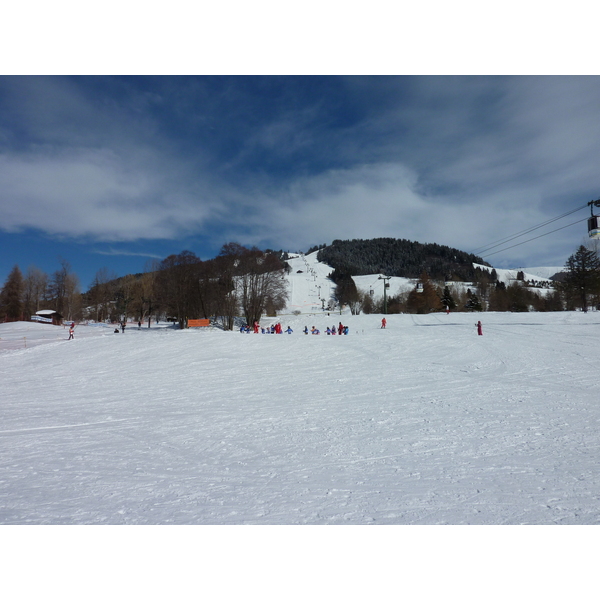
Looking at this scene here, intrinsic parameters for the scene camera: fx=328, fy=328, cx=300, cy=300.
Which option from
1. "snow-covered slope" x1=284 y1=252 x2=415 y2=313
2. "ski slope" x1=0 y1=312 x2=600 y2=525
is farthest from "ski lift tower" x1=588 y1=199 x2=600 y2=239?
"snow-covered slope" x1=284 y1=252 x2=415 y2=313

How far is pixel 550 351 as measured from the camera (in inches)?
686

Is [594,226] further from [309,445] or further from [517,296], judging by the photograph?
[517,296]

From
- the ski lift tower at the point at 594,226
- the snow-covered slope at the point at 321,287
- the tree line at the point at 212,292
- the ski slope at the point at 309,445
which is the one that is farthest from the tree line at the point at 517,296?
the ski slope at the point at 309,445

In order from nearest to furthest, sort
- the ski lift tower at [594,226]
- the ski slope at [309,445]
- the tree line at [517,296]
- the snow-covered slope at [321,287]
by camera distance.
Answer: the ski slope at [309,445] < the ski lift tower at [594,226] < the tree line at [517,296] < the snow-covered slope at [321,287]

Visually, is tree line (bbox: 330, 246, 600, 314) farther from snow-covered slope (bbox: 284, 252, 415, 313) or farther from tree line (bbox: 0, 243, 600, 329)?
snow-covered slope (bbox: 284, 252, 415, 313)

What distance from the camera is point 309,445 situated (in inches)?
248

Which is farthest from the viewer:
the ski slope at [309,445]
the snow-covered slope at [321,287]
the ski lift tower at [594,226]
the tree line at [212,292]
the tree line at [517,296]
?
the snow-covered slope at [321,287]

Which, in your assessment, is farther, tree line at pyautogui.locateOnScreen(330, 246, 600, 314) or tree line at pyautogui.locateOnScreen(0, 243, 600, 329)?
tree line at pyautogui.locateOnScreen(330, 246, 600, 314)

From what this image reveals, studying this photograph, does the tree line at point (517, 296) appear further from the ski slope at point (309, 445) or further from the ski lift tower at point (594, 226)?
the ski slope at point (309, 445)

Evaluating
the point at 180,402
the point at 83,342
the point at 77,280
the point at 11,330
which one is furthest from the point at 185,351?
the point at 77,280

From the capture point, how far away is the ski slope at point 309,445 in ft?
13.5

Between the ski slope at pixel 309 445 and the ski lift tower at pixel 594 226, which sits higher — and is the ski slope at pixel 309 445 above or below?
below

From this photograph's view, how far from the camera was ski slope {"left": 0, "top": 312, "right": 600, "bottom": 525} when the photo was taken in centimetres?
412

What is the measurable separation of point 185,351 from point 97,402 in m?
11.0
